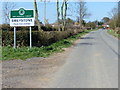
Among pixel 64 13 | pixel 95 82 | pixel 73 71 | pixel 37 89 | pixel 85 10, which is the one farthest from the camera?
pixel 85 10

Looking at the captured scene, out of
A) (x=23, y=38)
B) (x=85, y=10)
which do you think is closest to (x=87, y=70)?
(x=23, y=38)

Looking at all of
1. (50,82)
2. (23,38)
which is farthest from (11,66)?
(23,38)

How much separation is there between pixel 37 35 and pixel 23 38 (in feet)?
5.68

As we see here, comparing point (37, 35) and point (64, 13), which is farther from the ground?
point (64, 13)

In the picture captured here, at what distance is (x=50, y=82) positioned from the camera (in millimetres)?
7543

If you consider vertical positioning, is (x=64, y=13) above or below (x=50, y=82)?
above

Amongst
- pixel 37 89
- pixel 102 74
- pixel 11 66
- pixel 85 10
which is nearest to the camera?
pixel 37 89

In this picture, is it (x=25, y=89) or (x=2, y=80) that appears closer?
(x=25, y=89)

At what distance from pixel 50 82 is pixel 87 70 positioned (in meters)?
2.46

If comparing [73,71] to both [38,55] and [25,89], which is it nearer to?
[25,89]

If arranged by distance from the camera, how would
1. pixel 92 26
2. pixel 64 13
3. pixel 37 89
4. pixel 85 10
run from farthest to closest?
pixel 92 26 → pixel 85 10 → pixel 64 13 → pixel 37 89

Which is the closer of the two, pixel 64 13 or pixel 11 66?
pixel 11 66

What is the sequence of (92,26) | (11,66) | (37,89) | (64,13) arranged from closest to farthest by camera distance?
1. (37,89)
2. (11,66)
3. (64,13)
4. (92,26)

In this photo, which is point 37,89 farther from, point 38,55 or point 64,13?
point 64,13
